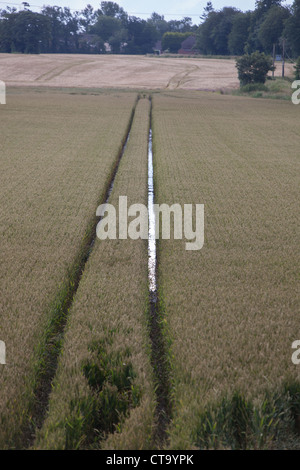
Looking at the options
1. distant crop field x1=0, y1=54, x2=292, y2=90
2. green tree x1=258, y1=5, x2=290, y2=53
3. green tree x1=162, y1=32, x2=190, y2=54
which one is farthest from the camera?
green tree x1=162, y1=32, x2=190, y2=54

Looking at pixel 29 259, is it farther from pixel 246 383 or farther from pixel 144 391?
pixel 246 383

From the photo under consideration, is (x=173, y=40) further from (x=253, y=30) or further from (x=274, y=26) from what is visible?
(x=274, y=26)

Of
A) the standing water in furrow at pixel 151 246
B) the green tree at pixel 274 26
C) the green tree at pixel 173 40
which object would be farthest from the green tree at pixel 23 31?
the standing water in furrow at pixel 151 246

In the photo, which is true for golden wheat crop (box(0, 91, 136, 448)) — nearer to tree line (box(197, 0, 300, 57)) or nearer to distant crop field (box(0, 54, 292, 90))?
distant crop field (box(0, 54, 292, 90))

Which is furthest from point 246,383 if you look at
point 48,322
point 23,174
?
point 23,174

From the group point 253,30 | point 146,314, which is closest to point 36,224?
point 146,314

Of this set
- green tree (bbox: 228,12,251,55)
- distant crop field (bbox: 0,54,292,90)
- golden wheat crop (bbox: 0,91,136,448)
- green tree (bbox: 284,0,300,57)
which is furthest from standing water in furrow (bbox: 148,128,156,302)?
green tree (bbox: 228,12,251,55)

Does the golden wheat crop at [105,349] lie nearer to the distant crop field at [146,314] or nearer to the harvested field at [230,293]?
the distant crop field at [146,314]
